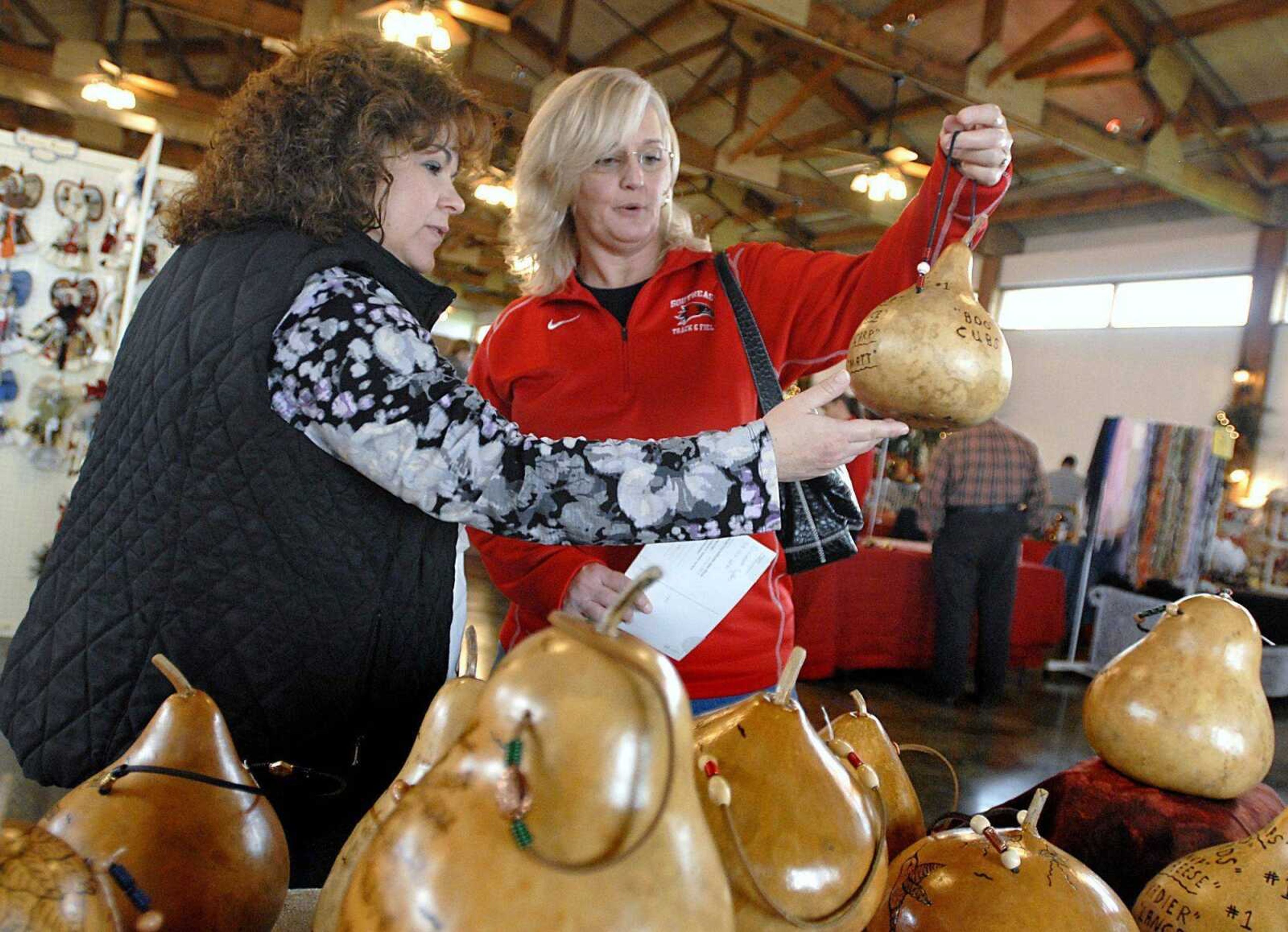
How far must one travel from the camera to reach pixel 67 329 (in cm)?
418

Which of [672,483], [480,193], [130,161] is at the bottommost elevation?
[672,483]

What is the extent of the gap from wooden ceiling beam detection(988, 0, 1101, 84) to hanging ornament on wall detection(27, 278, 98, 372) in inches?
274

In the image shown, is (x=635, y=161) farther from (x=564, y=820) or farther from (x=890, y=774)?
(x=564, y=820)

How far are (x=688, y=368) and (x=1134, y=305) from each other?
41.1 feet

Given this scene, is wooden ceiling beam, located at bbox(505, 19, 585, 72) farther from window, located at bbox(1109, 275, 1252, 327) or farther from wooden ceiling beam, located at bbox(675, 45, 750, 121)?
window, located at bbox(1109, 275, 1252, 327)

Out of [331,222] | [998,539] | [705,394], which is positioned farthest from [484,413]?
[998,539]

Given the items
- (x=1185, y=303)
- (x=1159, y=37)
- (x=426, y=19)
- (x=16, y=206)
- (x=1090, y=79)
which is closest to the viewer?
(x=16, y=206)

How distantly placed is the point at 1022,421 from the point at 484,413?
13735 mm

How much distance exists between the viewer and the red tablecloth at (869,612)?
5324 millimetres

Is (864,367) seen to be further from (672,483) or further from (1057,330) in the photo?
(1057,330)

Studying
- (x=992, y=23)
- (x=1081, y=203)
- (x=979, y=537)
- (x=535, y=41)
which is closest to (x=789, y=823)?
(x=979, y=537)

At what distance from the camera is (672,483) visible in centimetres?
88

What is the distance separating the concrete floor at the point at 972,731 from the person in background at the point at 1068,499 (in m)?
2.10

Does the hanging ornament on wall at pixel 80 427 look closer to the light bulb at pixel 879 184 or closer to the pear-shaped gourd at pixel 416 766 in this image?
the pear-shaped gourd at pixel 416 766
